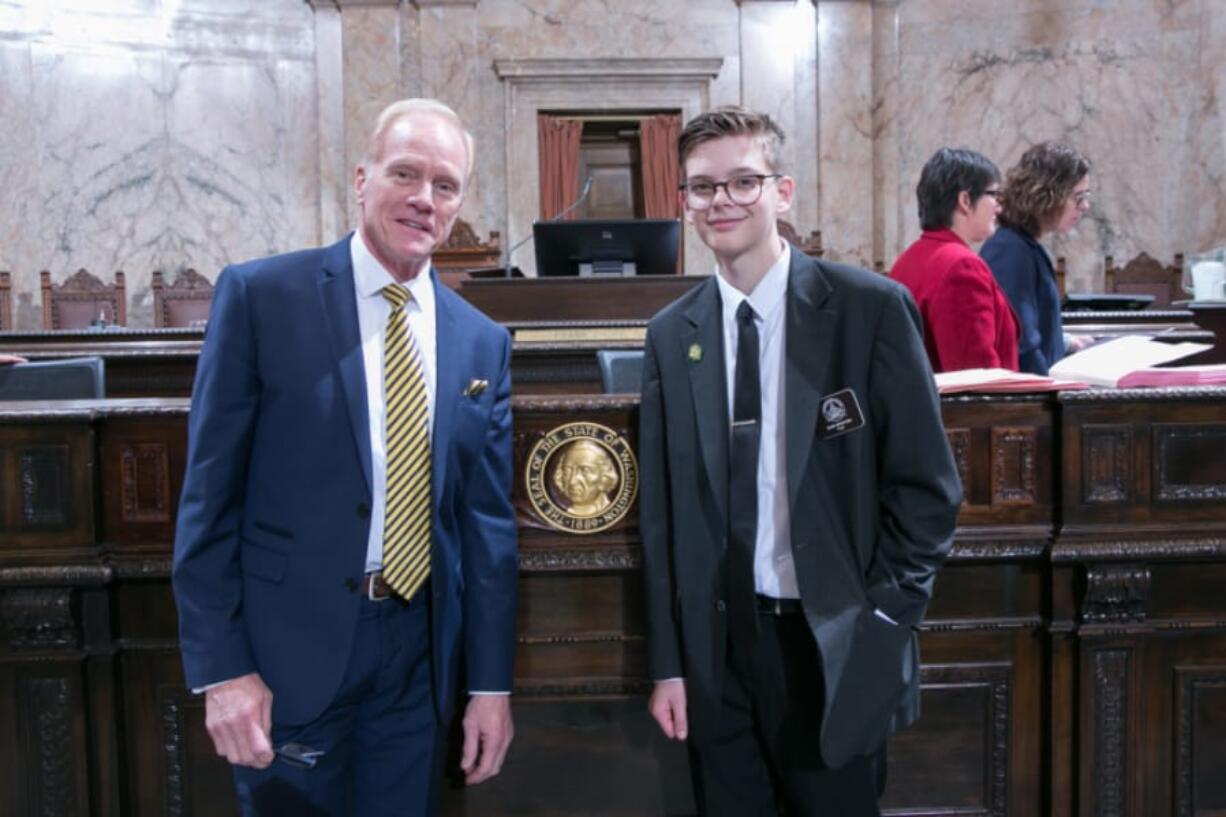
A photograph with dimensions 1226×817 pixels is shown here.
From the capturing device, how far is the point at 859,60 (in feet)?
34.7

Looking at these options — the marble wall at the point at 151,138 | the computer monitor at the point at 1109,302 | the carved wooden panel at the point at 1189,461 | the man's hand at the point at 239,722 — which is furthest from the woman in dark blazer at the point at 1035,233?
the marble wall at the point at 151,138

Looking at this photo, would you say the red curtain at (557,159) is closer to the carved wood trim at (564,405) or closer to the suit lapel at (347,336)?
the carved wood trim at (564,405)

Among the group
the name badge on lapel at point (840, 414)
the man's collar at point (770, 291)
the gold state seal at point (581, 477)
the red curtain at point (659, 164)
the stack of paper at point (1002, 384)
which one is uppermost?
the red curtain at point (659, 164)

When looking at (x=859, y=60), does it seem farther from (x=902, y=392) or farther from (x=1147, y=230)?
(x=902, y=392)

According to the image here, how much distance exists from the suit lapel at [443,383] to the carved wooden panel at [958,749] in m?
1.29

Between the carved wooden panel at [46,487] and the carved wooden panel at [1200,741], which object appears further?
the carved wooden panel at [1200,741]

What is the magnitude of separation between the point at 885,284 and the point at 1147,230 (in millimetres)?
10337

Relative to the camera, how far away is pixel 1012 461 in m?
2.35

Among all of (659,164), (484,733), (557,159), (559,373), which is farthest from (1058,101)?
(484,733)

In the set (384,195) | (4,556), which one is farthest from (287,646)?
(4,556)

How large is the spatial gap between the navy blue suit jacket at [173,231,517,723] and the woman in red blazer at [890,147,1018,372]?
1624 mm

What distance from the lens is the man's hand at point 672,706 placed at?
181 cm

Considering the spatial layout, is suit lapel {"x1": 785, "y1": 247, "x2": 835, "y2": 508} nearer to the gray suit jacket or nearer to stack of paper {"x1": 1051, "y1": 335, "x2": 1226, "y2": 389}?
the gray suit jacket

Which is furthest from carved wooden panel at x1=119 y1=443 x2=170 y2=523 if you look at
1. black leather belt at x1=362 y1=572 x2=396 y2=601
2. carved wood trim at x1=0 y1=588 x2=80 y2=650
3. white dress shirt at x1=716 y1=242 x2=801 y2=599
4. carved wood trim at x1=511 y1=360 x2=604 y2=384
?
carved wood trim at x1=511 y1=360 x2=604 y2=384
